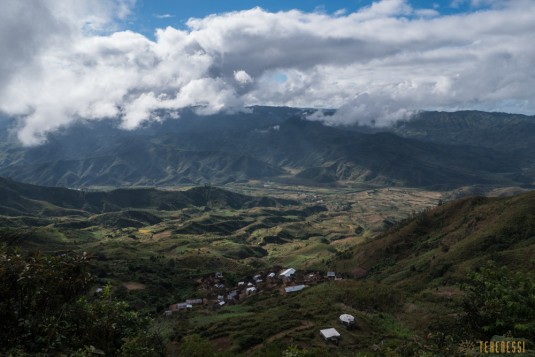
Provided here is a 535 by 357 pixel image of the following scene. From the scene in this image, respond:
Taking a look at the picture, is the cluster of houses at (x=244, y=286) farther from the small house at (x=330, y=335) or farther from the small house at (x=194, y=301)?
the small house at (x=330, y=335)

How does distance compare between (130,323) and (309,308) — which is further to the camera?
(309,308)

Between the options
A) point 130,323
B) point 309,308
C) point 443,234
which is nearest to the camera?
point 130,323

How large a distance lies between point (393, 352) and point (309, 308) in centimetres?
4572

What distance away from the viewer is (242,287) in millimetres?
112062

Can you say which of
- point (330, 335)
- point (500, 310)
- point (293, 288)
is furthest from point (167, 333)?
point (500, 310)

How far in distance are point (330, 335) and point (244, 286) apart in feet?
211

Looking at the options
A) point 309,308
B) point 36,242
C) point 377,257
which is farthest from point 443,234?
point 36,242

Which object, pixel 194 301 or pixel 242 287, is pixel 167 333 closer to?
pixel 194 301

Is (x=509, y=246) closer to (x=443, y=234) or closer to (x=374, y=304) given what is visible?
(x=443, y=234)

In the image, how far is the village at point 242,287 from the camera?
312 ft

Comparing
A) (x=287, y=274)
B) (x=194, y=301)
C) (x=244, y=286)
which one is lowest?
(x=244, y=286)

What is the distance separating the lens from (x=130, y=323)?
2178 centimetres

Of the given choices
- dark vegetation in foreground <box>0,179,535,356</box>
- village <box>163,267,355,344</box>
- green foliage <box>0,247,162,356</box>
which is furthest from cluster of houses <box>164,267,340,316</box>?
green foliage <box>0,247,162,356</box>

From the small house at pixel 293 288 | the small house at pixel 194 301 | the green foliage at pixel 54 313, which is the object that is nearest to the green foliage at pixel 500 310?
the green foliage at pixel 54 313
